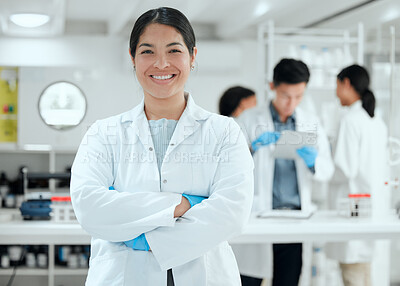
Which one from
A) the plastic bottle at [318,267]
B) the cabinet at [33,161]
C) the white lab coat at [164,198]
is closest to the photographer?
the white lab coat at [164,198]

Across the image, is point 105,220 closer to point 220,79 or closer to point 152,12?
point 152,12

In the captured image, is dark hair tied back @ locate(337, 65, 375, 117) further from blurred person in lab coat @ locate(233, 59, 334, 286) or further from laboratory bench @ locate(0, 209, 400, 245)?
laboratory bench @ locate(0, 209, 400, 245)

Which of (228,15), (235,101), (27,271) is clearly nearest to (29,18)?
(235,101)

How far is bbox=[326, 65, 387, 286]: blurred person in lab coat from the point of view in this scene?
3166mm

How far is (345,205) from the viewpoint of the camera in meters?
2.90

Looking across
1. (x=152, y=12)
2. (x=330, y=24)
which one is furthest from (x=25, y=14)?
(x=330, y=24)

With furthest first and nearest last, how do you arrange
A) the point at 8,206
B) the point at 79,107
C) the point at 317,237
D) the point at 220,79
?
the point at 220,79 → the point at 8,206 → the point at 79,107 → the point at 317,237

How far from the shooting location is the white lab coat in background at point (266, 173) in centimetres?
287

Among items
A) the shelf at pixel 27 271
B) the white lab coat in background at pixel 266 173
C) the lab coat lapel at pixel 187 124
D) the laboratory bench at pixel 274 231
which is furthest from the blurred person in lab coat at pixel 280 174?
the shelf at pixel 27 271

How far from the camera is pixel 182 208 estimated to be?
158cm

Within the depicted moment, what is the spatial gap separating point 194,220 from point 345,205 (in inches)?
61.8

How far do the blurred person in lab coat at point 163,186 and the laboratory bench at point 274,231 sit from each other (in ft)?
2.63

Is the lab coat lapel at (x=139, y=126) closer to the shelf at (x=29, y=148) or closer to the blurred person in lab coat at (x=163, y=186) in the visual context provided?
the blurred person in lab coat at (x=163, y=186)

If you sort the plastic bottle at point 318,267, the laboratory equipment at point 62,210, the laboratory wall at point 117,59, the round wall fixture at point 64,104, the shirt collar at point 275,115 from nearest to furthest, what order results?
1. the laboratory equipment at point 62,210
2. the round wall fixture at point 64,104
3. the shirt collar at point 275,115
4. the plastic bottle at point 318,267
5. the laboratory wall at point 117,59
